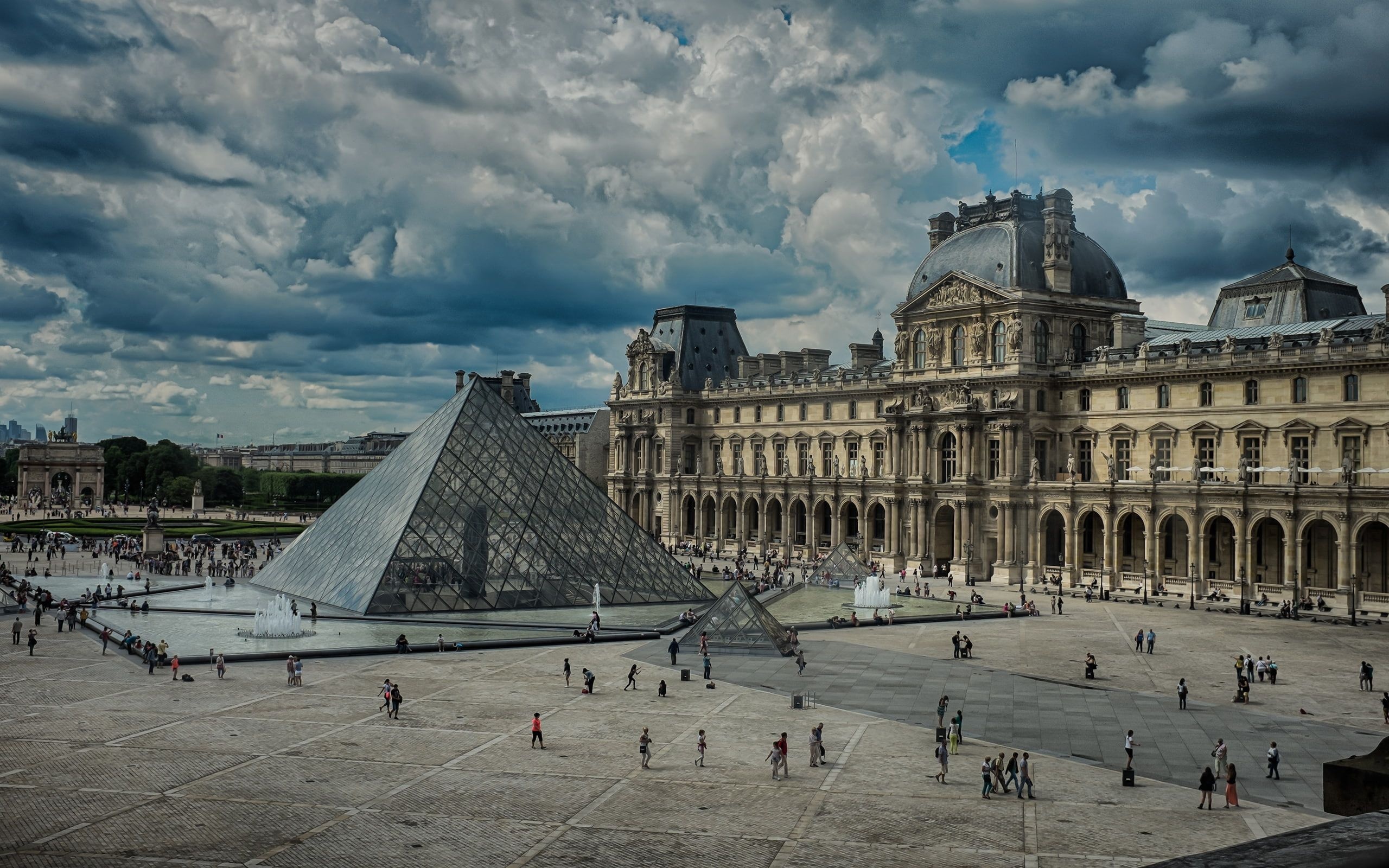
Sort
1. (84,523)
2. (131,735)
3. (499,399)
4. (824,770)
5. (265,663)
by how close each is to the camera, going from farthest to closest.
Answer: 1. (84,523)
2. (499,399)
3. (265,663)
4. (131,735)
5. (824,770)

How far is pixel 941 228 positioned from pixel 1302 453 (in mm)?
27666

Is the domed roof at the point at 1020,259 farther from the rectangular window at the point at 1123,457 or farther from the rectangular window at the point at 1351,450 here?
the rectangular window at the point at 1351,450

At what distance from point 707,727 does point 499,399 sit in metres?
29.4

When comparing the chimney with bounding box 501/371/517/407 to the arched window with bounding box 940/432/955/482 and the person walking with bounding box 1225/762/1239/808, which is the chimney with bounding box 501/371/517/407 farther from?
the person walking with bounding box 1225/762/1239/808

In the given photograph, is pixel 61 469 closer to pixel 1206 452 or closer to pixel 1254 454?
pixel 1206 452

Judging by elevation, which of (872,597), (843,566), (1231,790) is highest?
(843,566)

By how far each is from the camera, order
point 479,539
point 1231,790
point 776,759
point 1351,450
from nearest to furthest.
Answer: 1. point 1231,790
2. point 776,759
3. point 479,539
4. point 1351,450

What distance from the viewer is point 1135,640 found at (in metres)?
38.7

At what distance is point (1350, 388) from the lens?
49.9 meters

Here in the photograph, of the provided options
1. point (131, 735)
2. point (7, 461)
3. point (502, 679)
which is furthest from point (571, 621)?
point (7, 461)

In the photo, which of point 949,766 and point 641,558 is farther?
point 641,558

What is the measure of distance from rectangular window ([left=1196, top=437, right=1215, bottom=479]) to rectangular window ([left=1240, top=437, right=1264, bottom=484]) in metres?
1.54

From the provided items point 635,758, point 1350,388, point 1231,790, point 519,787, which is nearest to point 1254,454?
point 1350,388

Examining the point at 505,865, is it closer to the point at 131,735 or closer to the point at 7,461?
the point at 131,735
